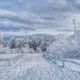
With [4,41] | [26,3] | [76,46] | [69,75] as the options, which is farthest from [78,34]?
[4,41]

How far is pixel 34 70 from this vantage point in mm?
2301

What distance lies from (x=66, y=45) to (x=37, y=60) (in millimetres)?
378

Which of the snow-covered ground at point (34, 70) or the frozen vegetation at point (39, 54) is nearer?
the snow-covered ground at point (34, 70)

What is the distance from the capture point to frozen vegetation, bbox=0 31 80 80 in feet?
7.33

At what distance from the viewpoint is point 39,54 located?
228 centimetres

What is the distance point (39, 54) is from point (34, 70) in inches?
7.6

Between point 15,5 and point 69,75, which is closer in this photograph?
point 69,75

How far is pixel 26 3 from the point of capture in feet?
7.59

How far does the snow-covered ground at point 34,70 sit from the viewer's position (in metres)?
2.12

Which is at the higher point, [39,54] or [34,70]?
[39,54]

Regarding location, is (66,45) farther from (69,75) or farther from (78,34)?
(69,75)

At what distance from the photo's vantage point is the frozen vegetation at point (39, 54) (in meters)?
2.23

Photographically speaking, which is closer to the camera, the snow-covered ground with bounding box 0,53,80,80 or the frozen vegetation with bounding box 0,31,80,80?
the snow-covered ground with bounding box 0,53,80,80

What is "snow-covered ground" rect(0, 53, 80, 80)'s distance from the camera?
Result: 212 centimetres
